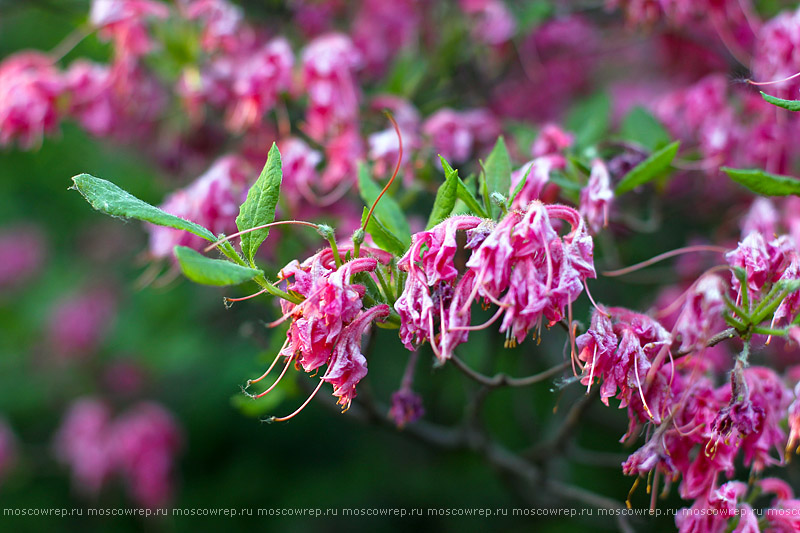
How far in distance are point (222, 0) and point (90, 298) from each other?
1890 millimetres

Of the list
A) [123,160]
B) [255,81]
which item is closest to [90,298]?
[123,160]

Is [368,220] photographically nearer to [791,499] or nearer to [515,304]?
[515,304]

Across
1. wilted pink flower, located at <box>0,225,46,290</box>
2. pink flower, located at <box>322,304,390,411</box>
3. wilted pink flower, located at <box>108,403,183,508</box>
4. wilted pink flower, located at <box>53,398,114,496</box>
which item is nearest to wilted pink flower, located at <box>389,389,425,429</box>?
pink flower, located at <box>322,304,390,411</box>

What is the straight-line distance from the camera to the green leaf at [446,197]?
845mm

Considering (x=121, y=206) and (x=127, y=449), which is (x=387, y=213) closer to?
(x=121, y=206)

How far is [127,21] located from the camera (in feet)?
5.27

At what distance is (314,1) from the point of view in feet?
6.48

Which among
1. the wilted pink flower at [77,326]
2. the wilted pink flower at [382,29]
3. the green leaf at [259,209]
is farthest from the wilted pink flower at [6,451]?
the green leaf at [259,209]

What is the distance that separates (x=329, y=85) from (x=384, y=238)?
0.76m

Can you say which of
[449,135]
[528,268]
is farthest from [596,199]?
[449,135]

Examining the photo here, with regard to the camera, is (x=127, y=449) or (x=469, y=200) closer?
(x=469, y=200)

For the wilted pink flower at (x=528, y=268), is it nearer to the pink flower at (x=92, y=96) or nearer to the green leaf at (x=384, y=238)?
the green leaf at (x=384, y=238)

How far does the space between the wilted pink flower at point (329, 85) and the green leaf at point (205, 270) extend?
879 millimetres

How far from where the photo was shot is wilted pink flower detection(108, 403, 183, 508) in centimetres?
241
